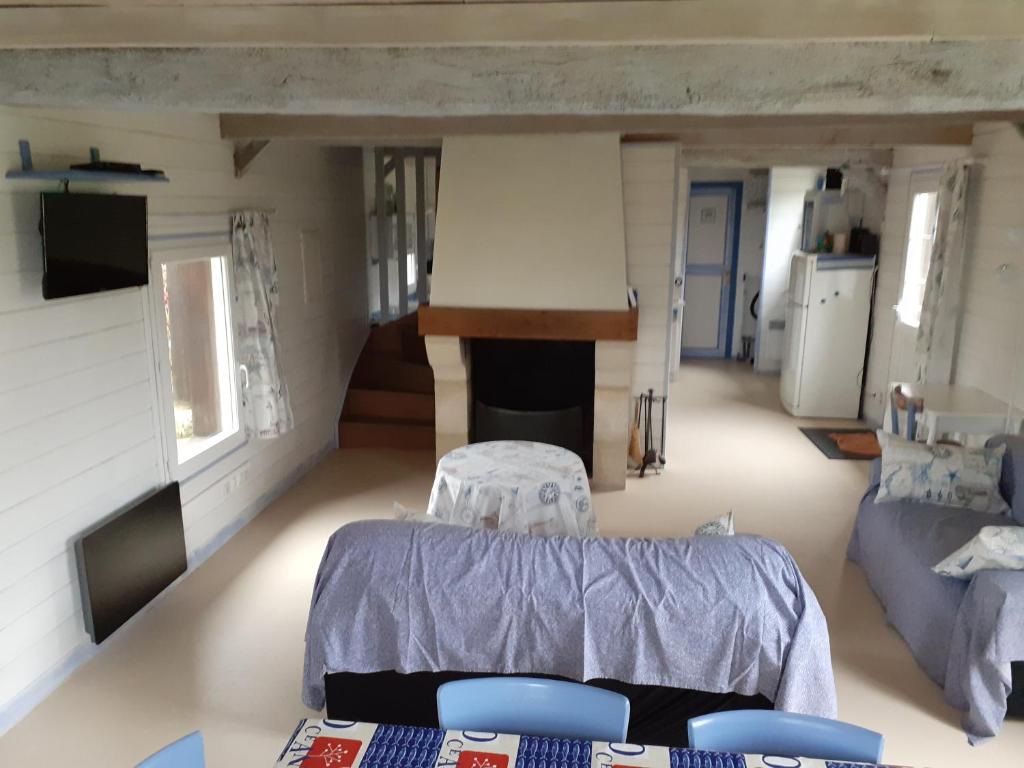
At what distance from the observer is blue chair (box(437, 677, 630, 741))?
6.14ft

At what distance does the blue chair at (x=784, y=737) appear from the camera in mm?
1771

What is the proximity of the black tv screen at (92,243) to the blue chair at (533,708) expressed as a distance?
2.22 meters

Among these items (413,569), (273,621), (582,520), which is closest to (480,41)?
(413,569)

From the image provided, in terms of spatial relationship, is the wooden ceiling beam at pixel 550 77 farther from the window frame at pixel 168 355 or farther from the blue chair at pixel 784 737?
the window frame at pixel 168 355

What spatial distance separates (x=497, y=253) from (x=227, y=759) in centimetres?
331

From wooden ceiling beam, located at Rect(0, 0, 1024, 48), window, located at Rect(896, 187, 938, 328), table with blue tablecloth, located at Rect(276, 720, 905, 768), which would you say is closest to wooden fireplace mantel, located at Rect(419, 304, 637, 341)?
window, located at Rect(896, 187, 938, 328)

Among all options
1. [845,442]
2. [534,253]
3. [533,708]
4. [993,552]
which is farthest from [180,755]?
[845,442]

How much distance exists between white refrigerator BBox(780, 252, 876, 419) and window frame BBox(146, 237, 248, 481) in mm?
4898

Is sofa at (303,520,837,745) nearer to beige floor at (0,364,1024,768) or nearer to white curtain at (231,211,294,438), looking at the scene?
beige floor at (0,364,1024,768)

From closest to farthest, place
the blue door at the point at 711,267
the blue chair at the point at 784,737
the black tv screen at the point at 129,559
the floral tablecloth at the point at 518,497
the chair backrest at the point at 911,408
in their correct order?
1. the blue chair at the point at 784,737
2. the black tv screen at the point at 129,559
3. the floral tablecloth at the point at 518,497
4. the chair backrest at the point at 911,408
5. the blue door at the point at 711,267

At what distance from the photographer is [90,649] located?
133 inches

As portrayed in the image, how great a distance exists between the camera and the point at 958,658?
3.02 metres

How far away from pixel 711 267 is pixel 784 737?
26.7 ft

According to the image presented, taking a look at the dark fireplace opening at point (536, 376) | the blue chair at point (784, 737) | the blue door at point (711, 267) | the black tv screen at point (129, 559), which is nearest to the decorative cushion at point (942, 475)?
the dark fireplace opening at point (536, 376)
